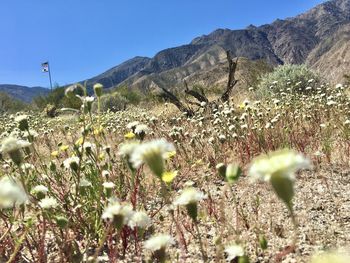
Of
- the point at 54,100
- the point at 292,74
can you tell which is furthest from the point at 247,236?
the point at 54,100

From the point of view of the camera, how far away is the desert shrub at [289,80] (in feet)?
40.6

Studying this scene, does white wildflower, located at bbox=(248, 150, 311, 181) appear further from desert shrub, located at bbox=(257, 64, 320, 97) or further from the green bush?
the green bush

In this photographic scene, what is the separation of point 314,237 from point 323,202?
80cm

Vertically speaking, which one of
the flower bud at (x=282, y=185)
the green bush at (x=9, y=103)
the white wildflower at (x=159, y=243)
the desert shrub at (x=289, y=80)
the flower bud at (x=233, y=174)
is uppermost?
the green bush at (x=9, y=103)

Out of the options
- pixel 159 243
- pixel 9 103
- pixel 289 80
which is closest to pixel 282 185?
pixel 159 243

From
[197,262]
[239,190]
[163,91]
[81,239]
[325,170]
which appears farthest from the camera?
[163,91]

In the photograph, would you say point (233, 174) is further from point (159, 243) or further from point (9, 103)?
point (9, 103)

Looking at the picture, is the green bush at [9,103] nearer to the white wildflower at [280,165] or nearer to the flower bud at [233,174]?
the flower bud at [233,174]

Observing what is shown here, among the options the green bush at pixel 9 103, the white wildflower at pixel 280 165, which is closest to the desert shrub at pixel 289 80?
the white wildflower at pixel 280 165

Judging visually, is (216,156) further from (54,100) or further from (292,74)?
(54,100)

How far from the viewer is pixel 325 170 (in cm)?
439

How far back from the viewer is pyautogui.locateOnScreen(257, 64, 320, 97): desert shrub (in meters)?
12.4

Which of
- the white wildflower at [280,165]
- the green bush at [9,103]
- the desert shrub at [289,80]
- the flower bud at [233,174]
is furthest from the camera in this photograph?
the green bush at [9,103]

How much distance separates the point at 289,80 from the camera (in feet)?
40.7
